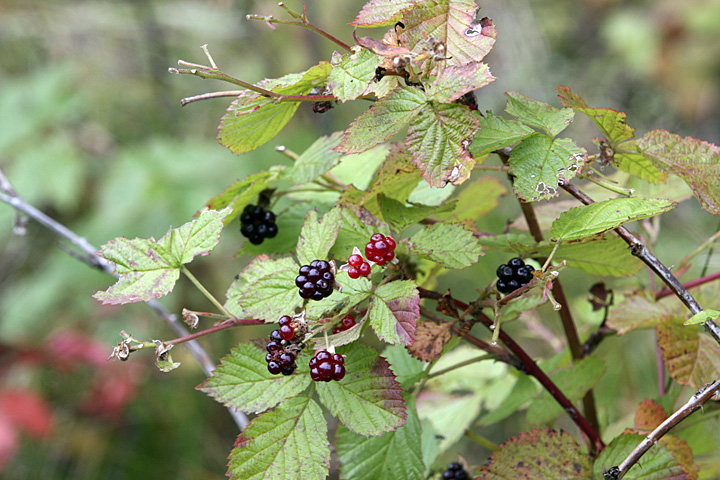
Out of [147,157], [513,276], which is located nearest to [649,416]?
[513,276]

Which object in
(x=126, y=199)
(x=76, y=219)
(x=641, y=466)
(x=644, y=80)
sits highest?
(x=641, y=466)

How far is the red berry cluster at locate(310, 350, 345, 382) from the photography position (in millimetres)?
403

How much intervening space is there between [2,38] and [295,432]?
252cm

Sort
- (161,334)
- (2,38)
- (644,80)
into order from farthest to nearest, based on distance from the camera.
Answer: (644,80), (2,38), (161,334)

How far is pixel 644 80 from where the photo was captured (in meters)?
2.82

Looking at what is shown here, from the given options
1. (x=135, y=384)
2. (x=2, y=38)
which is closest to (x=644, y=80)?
(x=135, y=384)

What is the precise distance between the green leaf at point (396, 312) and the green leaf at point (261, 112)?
172 millimetres

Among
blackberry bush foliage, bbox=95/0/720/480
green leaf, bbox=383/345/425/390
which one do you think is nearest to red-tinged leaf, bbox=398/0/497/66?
blackberry bush foliage, bbox=95/0/720/480

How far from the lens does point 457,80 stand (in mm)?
400

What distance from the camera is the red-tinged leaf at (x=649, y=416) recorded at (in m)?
0.53

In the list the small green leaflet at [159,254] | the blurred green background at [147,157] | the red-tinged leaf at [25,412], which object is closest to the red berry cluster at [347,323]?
the small green leaflet at [159,254]

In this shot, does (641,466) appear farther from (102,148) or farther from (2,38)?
(2,38)

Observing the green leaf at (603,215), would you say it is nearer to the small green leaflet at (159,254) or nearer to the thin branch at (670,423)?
the thin branch at (670,423)

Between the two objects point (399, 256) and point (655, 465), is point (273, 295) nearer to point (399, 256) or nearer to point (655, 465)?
point (399, 256)
